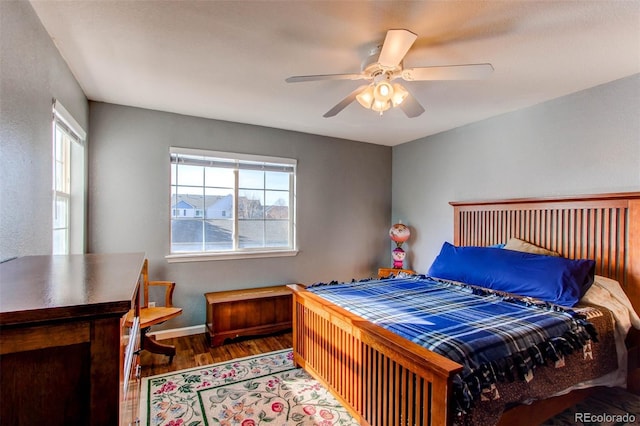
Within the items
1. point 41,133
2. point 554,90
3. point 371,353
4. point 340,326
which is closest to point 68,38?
point 41,133

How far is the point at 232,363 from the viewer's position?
2.85 metres

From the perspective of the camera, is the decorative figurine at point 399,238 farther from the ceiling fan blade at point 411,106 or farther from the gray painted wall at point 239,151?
the ceiling fan blade at point 411,106

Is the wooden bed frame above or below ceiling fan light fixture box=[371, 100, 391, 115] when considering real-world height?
below

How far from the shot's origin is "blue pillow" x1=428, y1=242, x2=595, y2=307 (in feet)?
7.56

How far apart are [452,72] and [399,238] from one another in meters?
2.82

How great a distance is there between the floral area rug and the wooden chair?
0.28 metres

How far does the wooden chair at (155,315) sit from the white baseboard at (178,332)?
0.34 metres

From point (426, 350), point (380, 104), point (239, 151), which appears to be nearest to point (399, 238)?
point (239, 151)

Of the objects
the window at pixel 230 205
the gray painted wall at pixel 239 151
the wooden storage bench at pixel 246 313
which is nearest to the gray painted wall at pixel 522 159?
the gray painted wall at pixel 239 151

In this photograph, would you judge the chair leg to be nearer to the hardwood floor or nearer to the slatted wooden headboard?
the hardwood floor

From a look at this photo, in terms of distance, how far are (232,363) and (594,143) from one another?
144 inches

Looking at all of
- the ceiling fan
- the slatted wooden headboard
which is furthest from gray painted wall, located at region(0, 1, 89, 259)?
the slatted wooden headboard

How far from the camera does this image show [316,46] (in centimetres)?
201

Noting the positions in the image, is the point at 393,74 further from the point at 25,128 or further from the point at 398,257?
the point at 398,257
